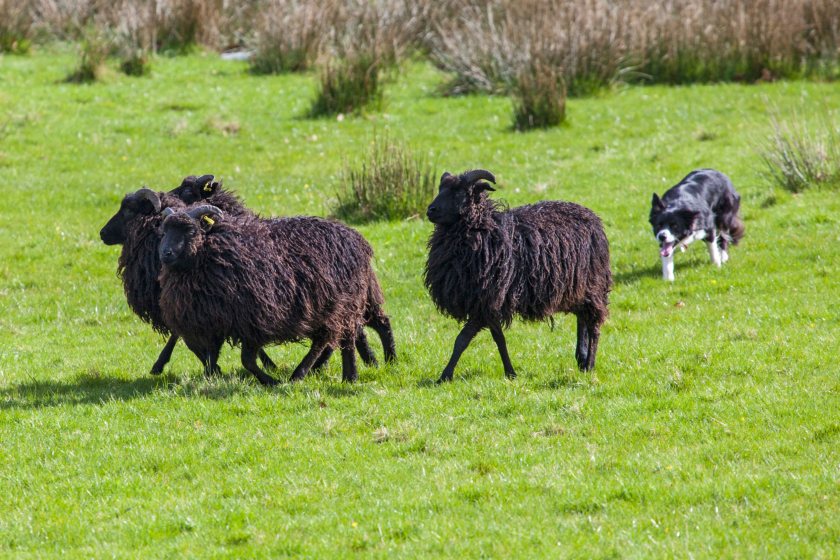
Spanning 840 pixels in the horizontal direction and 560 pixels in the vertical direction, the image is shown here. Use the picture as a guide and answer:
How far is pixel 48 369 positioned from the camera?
1168 cm

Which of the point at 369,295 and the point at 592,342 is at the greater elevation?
the point at 369,295

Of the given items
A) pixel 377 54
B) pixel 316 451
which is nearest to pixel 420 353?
pixel 316 451

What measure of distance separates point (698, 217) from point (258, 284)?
642cm

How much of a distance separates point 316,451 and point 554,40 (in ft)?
57.2

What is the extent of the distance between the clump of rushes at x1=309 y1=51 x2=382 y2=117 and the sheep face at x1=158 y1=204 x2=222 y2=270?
13.4m

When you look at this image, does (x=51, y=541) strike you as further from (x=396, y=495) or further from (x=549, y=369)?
(x=549, y=369)

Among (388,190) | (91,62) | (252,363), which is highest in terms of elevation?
(91,62)

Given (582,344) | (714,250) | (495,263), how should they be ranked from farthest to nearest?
(714,250), (582,344), (495,263)

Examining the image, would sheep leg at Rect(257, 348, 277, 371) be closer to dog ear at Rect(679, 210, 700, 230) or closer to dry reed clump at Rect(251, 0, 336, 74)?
dog ear at Rect(679, 210, 700, 230)

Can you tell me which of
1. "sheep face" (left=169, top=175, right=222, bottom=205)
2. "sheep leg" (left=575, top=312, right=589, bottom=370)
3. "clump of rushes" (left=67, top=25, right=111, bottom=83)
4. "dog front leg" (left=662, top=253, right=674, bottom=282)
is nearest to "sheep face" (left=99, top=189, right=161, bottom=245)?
"sheep face" (left=169, top=175, right=222, bottom=205)

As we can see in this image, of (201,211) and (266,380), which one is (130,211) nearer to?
(201,211)

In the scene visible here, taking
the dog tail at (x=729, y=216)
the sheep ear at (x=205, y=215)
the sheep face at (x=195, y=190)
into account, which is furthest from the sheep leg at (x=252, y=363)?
the dog tail at (x=729, y=216)

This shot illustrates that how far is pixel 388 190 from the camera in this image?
1714 centimetres

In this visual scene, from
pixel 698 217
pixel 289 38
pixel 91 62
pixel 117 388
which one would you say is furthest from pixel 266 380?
pixel 289 38
